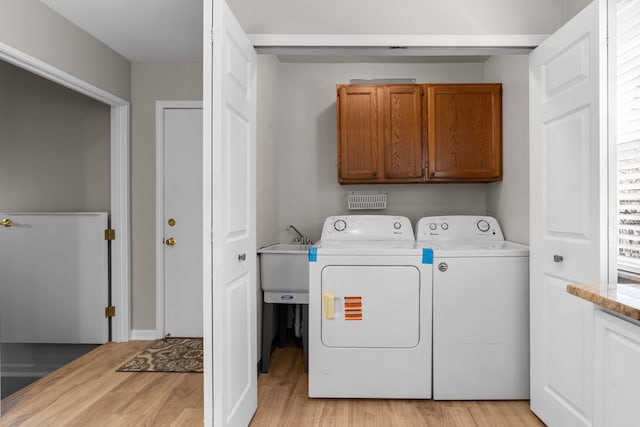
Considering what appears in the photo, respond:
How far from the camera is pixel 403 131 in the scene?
10.2 feet

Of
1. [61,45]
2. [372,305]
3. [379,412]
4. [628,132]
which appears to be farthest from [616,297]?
[61,45]

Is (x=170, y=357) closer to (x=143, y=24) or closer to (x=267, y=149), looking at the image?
(x=267, y=149)

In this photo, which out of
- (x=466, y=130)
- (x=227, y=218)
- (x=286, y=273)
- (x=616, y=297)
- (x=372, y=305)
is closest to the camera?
(x=616, y=297)

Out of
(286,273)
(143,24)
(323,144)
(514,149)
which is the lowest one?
(286,273)

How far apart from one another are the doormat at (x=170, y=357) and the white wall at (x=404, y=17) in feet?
7.38

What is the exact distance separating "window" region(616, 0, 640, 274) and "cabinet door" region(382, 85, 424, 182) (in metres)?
1.41

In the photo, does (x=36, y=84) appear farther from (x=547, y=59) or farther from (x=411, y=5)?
(x=547, y=59)

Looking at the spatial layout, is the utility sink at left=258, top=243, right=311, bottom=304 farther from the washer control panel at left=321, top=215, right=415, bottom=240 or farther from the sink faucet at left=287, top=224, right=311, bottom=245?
the sink faucet at left=287, top=224, right=311, bottom=245

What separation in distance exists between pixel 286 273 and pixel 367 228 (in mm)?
723

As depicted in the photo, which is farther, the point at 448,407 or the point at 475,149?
the point at 475,149

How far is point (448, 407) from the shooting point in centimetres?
232

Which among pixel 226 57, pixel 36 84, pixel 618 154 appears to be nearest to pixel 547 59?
pixel 618 154

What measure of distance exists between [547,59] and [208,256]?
1871 mm

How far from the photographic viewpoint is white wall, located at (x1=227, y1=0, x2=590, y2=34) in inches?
84.4
